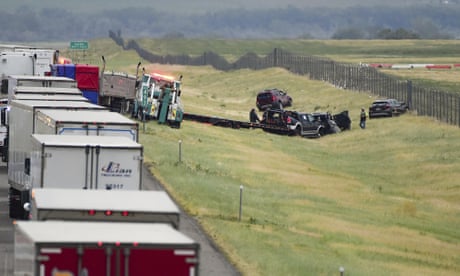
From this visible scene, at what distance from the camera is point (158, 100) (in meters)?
72.3

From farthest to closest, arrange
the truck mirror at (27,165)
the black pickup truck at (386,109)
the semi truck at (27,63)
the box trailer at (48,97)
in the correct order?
the black pickup truck at (386,109)
the semi truck at (27,63)
the box trailer at (48,97)
the truck mirror at (27,165)

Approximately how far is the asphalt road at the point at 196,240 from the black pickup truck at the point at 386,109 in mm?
48308

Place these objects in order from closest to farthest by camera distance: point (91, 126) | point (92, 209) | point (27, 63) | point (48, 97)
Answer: point (92, 209), point (91, 126), point (48, 97), point (27, 63)

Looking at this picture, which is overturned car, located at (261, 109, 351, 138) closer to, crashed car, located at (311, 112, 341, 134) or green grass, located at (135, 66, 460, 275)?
crashed car, located at (311, 112, 341, 134)

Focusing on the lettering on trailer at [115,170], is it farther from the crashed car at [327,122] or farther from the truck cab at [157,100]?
the crashed car at [327,122]

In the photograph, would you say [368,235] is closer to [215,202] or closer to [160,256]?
[215,202]

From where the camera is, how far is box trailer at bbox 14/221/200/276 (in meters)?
17.1

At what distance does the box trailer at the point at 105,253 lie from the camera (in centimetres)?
1711

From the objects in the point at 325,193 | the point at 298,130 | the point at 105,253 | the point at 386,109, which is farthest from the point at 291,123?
the point at 105,253

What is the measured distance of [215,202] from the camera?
42188mm

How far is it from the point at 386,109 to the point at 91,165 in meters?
61.0

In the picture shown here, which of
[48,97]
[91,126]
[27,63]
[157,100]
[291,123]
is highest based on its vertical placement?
[91,126]


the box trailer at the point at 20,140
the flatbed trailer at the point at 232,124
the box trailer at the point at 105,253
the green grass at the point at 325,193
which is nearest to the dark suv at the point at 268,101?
the green grass at the point at 325,193

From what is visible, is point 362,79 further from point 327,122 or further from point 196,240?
point 196,240
